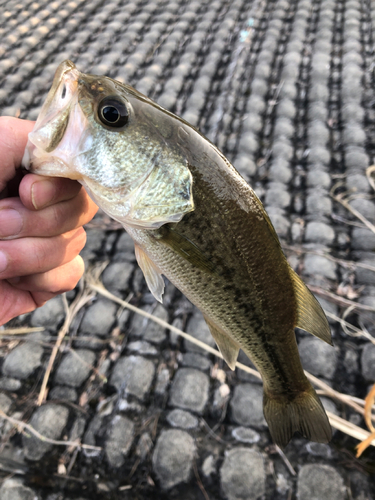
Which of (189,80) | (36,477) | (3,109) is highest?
(189,80)

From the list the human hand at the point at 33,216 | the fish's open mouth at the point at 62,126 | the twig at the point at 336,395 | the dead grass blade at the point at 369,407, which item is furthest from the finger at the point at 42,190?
the dead grass blade at the point at 369,407

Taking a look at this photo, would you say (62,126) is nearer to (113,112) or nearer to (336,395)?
(113,112)

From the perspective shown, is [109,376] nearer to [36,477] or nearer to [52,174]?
[36,477]

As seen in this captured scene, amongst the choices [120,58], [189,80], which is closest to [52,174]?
[189,80]

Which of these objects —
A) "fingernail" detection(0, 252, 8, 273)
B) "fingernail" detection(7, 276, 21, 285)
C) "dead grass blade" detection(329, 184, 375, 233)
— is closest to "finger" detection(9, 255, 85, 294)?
"fingernail" detection(7, 276, 21, 285)

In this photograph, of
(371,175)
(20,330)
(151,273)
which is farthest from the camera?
(371,175)

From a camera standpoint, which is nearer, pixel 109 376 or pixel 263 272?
pixel 263 272

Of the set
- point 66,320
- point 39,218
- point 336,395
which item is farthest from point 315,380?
point 39,218
